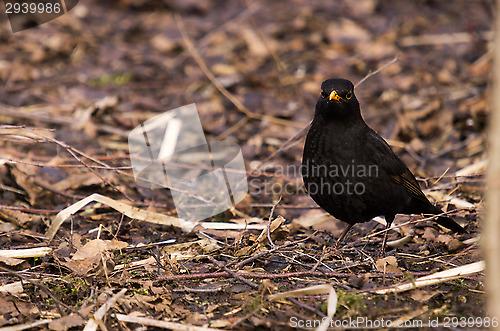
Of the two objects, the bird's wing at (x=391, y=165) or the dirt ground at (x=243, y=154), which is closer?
the dirt ground at (x=243, y=154)

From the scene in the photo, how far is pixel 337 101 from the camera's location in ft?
14.1

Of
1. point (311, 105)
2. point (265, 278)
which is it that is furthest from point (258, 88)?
point (265, 278)

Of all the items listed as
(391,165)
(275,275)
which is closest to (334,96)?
(391,165)

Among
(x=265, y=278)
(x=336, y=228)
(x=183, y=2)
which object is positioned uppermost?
(x=183, y=2)

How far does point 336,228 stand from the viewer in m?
5.28

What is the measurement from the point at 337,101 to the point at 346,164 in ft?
1.58

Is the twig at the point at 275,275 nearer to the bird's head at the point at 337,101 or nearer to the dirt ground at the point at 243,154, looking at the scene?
the dirt ground at the point at 243,154

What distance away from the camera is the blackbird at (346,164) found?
4289 millimetres

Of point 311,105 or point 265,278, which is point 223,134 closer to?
point 311,105

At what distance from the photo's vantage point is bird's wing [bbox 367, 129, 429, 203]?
449 centimetres

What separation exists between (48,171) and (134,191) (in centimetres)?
86

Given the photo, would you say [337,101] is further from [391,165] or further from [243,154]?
[243,154]

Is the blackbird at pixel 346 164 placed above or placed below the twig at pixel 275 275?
above

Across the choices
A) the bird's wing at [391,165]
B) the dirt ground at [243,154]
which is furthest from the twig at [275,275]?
the bird's wing at [391,165]
